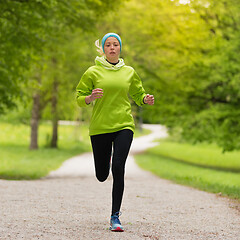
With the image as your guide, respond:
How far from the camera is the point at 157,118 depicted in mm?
20688

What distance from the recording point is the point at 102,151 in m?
4.77

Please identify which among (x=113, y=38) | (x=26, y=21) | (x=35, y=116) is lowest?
(x=35, y=116)

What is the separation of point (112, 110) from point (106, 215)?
1.72 m

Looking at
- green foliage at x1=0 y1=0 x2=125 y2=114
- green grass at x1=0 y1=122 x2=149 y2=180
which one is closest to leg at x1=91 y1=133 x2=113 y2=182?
green foliage at x1=0 y1=0 x2=125 y2=114

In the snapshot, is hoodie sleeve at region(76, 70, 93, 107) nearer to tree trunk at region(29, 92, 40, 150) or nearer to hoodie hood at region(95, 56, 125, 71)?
hoodie hood at region(95, 56, 125, 71)

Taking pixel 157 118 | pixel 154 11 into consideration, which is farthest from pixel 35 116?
pixel 154 11

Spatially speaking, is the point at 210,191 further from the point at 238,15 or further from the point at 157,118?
the point at 157,118

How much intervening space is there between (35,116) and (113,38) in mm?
20142

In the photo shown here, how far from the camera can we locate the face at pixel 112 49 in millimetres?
4742

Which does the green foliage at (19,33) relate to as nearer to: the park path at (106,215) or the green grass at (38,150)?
the green grass at (38,150)

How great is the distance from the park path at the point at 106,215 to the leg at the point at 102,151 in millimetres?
622

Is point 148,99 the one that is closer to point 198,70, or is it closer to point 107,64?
point 107,64


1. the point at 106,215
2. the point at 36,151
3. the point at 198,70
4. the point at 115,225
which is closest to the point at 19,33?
the point at 106,215

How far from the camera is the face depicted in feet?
15.6
